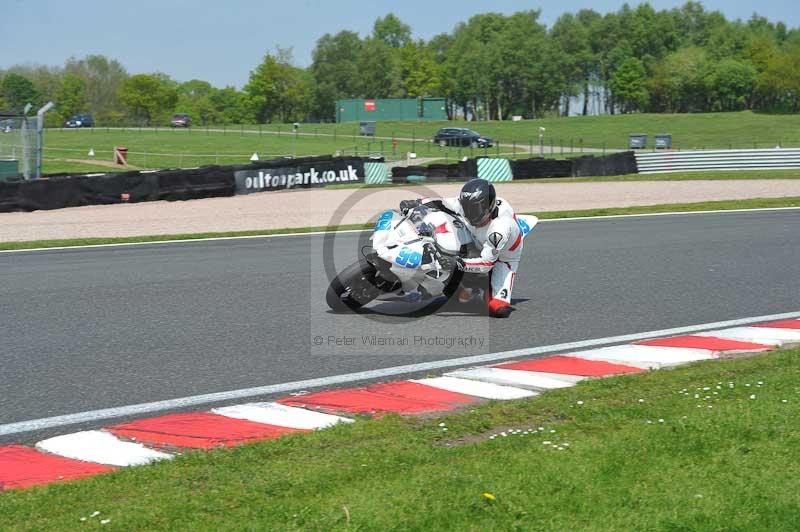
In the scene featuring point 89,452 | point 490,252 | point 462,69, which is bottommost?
point 89,452

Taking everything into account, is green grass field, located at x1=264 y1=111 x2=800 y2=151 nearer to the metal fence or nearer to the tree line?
the tree line

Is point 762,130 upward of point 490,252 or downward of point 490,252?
upward

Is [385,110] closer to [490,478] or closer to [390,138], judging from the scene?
[390,138]

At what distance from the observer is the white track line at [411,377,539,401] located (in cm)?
639

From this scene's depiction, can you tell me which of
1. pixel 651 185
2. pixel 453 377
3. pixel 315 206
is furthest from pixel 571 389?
pixel 651 185

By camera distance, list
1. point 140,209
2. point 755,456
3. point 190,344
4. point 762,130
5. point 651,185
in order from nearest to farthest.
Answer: point 755,456
point 190,344
point 140,209
point 651,185
point 762,130

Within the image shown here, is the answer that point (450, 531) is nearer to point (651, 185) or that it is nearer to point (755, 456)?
point (755, 456)

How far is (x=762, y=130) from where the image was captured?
297 feet

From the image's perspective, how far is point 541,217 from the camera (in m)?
21.6

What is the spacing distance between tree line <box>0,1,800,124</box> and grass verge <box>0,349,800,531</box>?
11808 cm

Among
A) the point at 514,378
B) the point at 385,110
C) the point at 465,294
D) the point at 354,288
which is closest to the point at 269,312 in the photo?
the point at 354,288

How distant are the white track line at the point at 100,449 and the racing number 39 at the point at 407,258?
11.6ft

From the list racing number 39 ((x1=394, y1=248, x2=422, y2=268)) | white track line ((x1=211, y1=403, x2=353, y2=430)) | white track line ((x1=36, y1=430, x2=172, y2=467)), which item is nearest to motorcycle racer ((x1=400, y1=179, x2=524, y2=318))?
racing number 39 ((x1=394, y1=248, x2=422, y2=268))

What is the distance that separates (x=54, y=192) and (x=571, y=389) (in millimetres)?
21003
